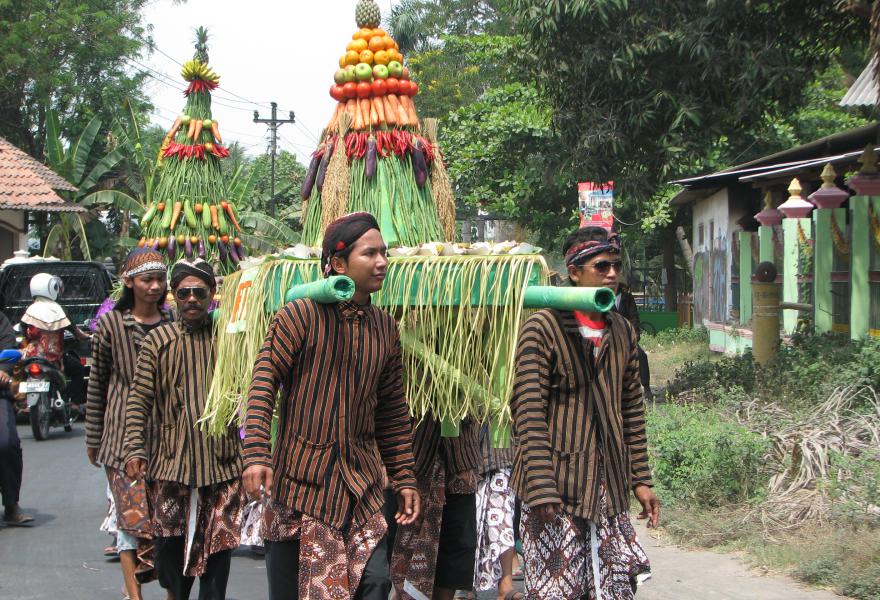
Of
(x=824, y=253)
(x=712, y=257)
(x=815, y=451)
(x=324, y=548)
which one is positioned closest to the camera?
(x=324, y=548)

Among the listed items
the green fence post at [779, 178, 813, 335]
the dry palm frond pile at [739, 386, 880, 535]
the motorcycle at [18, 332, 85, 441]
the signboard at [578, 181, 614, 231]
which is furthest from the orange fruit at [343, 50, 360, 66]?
the green fence post at [779, 178, 813, 335]

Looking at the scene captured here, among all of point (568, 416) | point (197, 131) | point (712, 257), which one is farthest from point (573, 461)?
point (712, 257)

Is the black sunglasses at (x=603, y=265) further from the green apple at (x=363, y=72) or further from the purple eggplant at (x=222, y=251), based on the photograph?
the purple eggplant at (x=222, y=251)

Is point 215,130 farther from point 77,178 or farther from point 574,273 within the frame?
point 77,178

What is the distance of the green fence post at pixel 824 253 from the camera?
1105 centimetres

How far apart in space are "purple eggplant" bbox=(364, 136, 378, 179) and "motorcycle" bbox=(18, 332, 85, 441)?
710 centimetres

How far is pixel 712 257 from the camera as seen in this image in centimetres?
2114

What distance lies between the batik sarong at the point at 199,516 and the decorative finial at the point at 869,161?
7205mm

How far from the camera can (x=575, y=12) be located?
35.3 ft

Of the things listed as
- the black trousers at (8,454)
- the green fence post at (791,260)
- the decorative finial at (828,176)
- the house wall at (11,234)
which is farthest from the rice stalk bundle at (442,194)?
the house wall at (11,234)

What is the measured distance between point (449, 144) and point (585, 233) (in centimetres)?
1928

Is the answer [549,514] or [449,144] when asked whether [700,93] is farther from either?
[449,144]

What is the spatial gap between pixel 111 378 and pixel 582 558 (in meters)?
2.77

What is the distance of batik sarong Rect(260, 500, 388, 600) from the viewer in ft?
12.0
